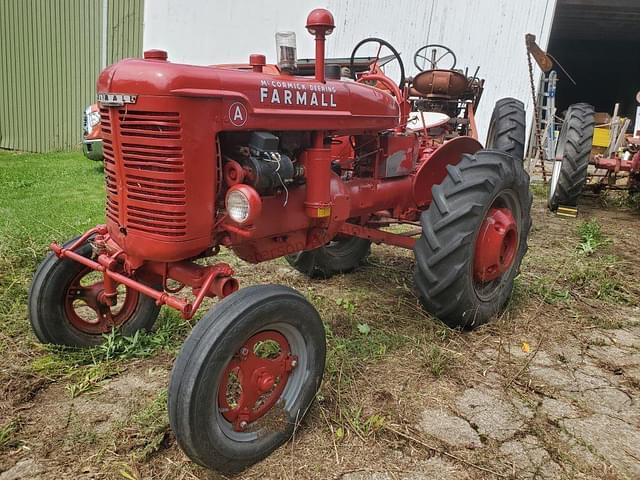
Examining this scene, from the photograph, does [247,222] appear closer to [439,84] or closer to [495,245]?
[495,245]

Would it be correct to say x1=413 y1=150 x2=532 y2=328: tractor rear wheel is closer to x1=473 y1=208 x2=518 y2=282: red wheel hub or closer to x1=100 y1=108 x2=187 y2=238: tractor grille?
x1=473 y1=208 x2=518 y2=282: red wheel hub

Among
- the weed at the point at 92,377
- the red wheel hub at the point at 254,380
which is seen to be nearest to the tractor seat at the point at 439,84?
the red wheel hub at the point at 254,380

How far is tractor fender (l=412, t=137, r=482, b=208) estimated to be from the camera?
3449mm

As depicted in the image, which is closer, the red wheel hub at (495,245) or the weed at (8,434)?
the weed at (8,434)

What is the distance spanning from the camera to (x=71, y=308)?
2.69 metres

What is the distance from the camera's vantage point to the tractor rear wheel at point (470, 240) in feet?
9.18

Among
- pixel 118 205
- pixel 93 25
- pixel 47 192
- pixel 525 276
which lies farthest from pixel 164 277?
pixel 93 25

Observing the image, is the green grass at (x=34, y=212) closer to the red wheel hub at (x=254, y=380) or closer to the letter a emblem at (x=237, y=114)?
the red wheel hub at (x=254, y=380)

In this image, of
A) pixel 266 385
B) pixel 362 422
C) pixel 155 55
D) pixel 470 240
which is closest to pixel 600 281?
pixel 470 240

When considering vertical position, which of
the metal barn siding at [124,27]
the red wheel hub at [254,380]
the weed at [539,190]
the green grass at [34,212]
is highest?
the metal barn siding at [124,27]

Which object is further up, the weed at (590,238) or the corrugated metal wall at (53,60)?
the corrugated metal wall at (53,60)

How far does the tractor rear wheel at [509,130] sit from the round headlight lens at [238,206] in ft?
11.5

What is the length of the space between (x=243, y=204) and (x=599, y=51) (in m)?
18.9

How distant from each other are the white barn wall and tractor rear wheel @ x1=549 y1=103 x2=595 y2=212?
2.82 m
